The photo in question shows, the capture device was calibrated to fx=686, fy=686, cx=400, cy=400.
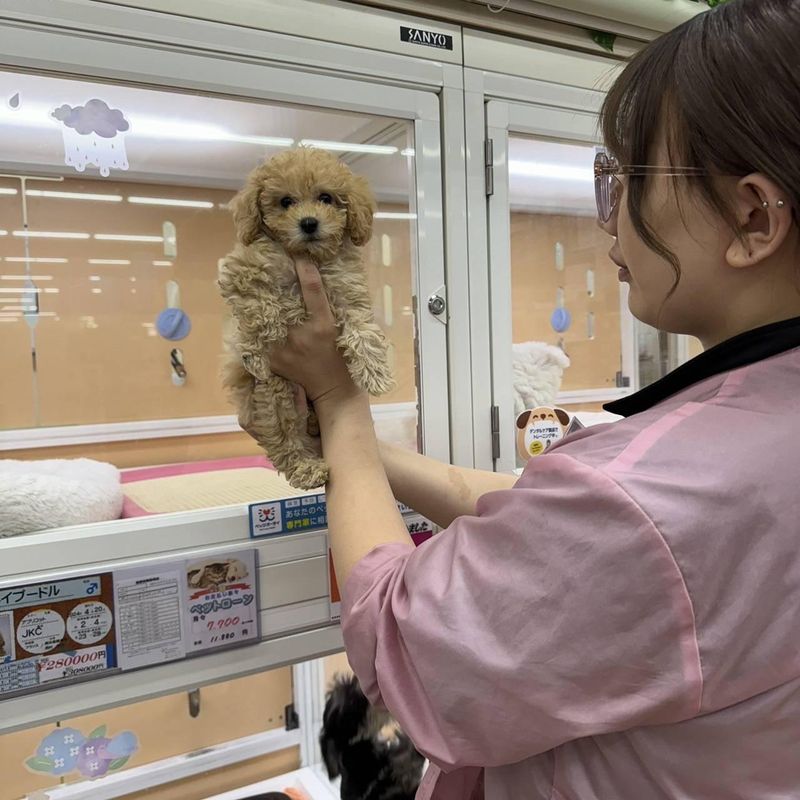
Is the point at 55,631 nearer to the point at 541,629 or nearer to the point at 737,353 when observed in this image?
the point at 541,629

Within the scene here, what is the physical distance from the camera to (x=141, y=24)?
888mm

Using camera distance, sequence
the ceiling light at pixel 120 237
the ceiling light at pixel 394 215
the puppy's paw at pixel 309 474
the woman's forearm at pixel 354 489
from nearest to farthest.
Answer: the woman's forearm at pixel 354 489 → the puppy's paw at pixel 309 474 → the ceiling light at pixel 394 215 → the ceiling light at pixel 120 237

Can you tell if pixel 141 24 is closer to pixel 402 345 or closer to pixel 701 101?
pixel 402 345

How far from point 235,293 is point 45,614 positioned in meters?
0.50

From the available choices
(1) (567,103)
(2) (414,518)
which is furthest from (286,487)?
(1) (567,103)

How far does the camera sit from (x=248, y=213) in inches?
30.0

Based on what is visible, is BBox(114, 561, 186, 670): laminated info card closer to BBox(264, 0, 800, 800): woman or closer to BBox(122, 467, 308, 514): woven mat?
BBox(122, 467, 308, 514): woven mat

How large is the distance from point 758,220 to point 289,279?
47 cm

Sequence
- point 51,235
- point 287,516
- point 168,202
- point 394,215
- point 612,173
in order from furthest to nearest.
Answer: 1. point 168,202
2. point 51,235
3. point 394,215
4. point 287,516
5. point 612,173

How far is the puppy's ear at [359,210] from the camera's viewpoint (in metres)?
0.78

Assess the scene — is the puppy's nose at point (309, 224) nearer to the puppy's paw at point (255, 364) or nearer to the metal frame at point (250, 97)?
the puppy's paw at point (255, 364)

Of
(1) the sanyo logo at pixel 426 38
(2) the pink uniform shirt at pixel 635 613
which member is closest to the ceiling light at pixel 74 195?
(1) the sanyo logo at pixel 426 38

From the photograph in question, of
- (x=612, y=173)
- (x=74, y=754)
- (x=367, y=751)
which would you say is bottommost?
(x=367, y=751)

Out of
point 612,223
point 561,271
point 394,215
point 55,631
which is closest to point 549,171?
point 561,271
